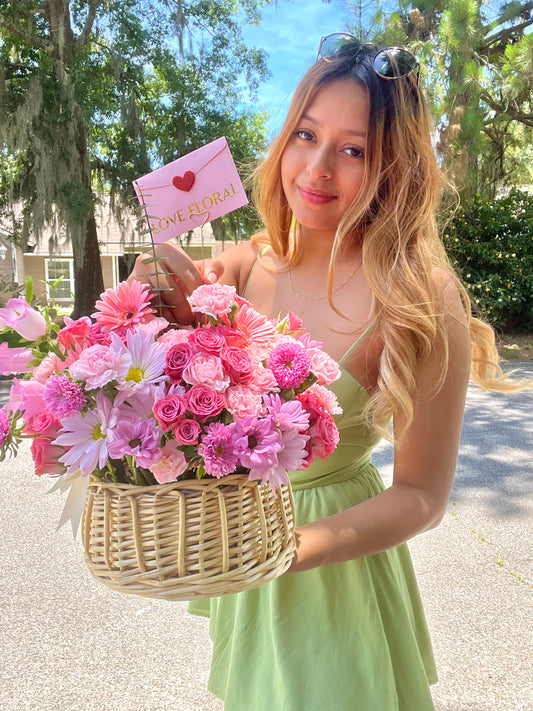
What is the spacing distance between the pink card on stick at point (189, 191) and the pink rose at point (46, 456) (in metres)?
0.38

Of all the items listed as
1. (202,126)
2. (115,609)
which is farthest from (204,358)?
(202,126)

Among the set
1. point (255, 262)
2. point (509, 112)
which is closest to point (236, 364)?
point (255, 262)

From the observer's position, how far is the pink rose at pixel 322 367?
0.81m

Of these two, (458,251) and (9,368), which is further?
(458,251)

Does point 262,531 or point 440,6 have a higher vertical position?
point 440,6

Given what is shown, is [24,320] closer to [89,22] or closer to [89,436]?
[89,436]

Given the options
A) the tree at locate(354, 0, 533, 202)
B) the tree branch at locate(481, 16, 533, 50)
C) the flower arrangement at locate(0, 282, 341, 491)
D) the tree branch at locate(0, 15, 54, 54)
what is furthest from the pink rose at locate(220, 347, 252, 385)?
the tree branch at locate(0, 15, 54, 54)

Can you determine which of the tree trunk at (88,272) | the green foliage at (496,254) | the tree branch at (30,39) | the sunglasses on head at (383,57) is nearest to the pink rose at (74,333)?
the sunglasses on head at (383,57)

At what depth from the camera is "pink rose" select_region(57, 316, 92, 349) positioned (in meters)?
0.81

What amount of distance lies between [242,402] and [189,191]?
1.43 ft

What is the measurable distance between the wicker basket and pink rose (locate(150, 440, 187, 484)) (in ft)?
0.08

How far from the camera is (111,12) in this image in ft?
33.2

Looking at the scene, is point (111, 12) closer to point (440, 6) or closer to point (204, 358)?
point (440, 6)

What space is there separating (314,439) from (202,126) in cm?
1073
